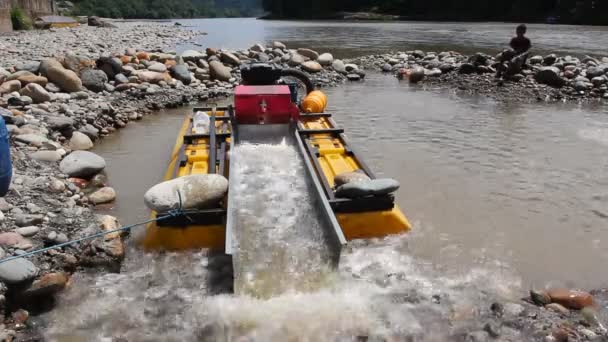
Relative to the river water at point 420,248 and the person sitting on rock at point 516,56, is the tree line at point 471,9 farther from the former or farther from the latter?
the river water at point 420,248

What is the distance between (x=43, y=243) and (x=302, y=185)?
267 centimetres

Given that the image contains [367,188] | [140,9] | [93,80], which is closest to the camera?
[367,188]

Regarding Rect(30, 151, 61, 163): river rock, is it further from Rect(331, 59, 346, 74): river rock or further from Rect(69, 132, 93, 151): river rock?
Rect(331, 59, 346, 74): river rock

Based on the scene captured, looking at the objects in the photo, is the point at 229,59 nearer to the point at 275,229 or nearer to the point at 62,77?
the point at 62,77

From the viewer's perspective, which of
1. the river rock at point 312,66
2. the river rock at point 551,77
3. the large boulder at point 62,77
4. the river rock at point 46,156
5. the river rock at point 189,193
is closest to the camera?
the river rock at point 189,193

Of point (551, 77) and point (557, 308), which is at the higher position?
point (551, 77)

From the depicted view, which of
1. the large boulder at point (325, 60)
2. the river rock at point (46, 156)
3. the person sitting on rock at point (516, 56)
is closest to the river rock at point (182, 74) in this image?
the large boulder at point (325, 60)

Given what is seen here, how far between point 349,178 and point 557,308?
7.69ft

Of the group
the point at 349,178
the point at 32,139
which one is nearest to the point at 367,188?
the point at 349,178

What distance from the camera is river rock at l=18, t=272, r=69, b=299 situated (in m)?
3.98

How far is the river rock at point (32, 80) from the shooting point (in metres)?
10.0

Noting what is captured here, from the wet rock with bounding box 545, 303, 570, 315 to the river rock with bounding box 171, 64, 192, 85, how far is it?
11.4 metres

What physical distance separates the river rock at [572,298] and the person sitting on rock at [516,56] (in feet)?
38.9

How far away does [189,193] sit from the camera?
493cm
